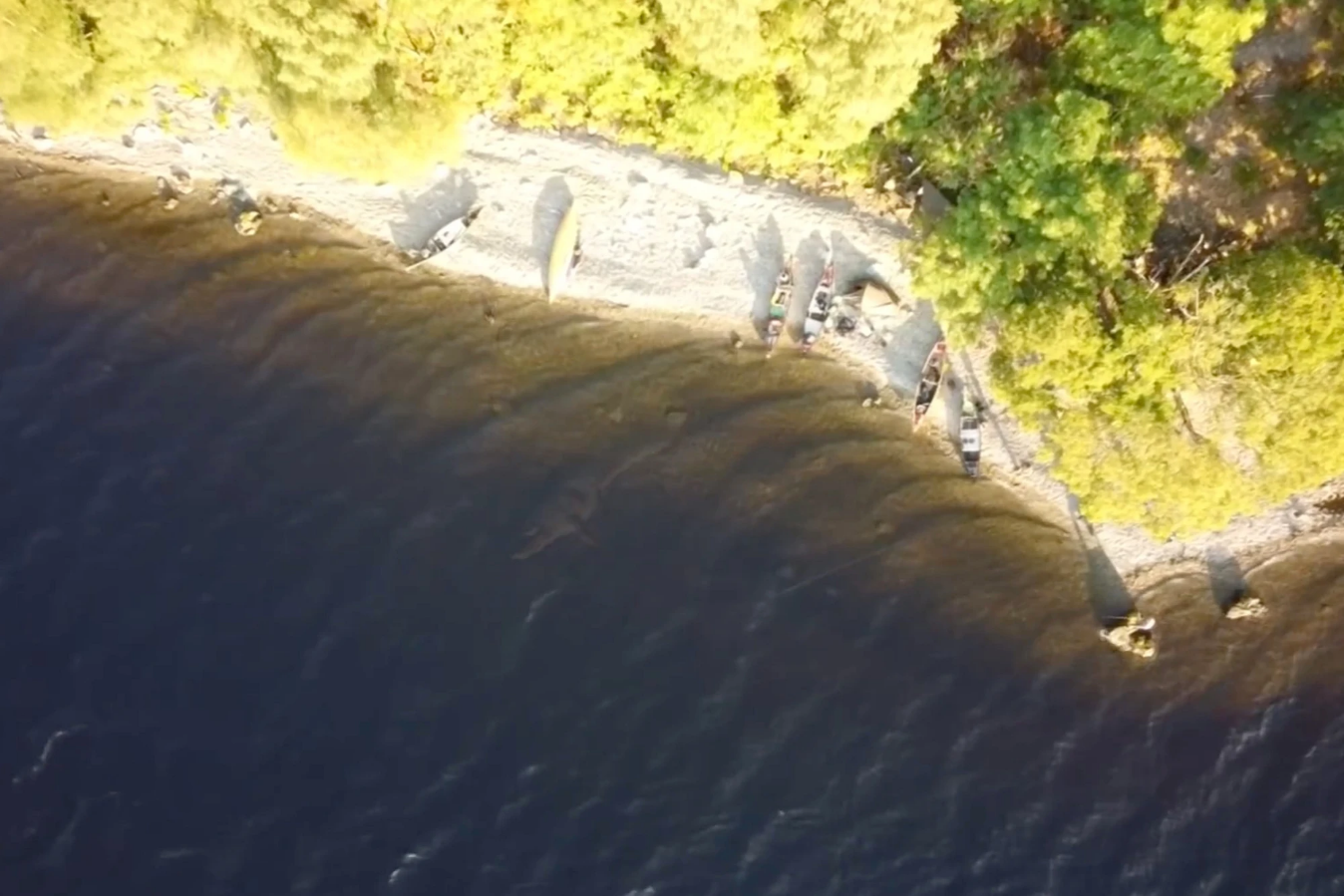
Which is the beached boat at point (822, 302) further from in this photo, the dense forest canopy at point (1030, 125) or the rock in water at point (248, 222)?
the rock in water at point (248, 222)

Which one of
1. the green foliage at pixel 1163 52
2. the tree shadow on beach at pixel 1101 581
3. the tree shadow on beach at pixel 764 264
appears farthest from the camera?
the tree shadow on beach at pixel 1101 581

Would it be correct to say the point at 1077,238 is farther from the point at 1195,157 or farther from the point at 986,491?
the point at 986,491

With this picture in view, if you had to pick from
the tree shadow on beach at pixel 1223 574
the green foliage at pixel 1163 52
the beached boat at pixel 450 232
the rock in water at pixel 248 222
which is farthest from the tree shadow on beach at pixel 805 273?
the rock in water at pixel 248 222

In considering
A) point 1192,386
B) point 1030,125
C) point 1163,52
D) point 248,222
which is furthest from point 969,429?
point 248,222

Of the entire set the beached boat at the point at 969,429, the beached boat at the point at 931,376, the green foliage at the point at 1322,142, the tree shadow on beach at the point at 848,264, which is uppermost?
the green foliage at the point at 1322,142

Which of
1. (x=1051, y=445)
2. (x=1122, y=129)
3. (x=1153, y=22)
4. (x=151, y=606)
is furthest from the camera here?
(x=151, y=606)

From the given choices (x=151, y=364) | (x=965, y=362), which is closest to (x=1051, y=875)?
(x=965, y=362)

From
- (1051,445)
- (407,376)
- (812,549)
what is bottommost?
(812,549)
